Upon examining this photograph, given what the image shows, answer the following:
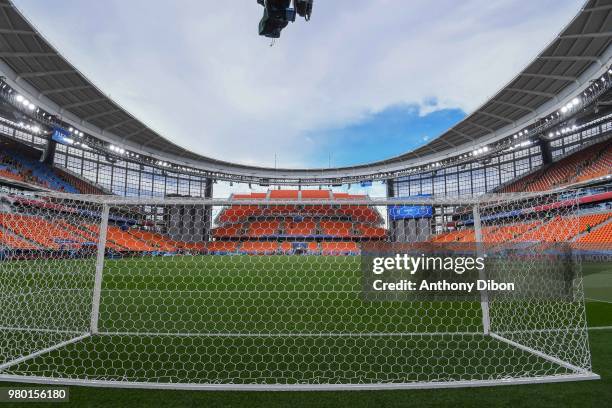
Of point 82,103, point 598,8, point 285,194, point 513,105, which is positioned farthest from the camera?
point 285,194

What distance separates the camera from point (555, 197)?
305cm

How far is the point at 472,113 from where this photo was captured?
72.4 feet

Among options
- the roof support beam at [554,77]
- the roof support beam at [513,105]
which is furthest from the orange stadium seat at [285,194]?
the roof support beam at [554,77]

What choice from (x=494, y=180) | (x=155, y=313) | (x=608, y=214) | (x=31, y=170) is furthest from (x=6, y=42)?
(x=494, y=180)

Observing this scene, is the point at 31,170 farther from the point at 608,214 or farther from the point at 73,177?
the point at 608,214

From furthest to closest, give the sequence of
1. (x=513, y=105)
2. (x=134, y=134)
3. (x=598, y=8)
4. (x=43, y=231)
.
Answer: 1. (x=134, y=134)
2. (x=513, y=105)
3. (x=598, y=8)
4. (x=43, y=231)

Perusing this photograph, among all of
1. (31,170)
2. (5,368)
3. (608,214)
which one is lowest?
(5,368)

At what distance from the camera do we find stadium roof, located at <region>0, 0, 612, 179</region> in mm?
13414

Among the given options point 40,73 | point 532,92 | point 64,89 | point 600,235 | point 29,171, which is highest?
point 532,92

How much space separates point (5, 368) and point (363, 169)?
36.0 meters

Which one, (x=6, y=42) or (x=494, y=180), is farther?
(x=494, y=180)

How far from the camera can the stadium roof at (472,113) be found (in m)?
13.4

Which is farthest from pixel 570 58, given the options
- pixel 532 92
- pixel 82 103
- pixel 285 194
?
pixel 285 194

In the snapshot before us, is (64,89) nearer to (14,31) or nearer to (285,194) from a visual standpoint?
→ (14,31)
